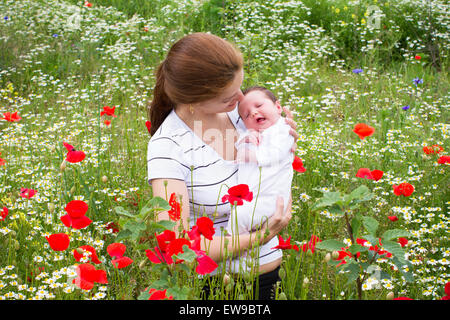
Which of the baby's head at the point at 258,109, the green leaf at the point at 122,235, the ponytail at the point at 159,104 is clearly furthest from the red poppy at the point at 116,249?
the baby's head at the point at 258,109

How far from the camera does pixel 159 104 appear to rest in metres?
2.31

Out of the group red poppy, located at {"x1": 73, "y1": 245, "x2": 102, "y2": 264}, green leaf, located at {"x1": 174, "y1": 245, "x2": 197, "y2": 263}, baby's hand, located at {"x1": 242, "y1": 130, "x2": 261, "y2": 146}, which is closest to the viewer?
green leaf, located at {"x1": 174, "y1": 245, "x2": 197, "y2": 263}

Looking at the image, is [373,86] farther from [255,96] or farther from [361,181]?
[255,96]

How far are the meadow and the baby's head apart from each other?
48cm

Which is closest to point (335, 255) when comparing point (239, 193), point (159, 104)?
point (239, 193)

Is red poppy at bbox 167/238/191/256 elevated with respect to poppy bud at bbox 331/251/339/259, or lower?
elevated

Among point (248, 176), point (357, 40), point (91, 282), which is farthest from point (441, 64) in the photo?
point (91, 282)

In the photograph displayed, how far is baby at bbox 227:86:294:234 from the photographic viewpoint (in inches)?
82.0

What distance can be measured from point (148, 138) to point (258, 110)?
152 cm

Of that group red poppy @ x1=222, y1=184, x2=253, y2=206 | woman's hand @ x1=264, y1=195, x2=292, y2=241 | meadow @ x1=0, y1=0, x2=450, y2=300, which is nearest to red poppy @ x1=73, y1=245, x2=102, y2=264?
meadow @ x1=0, y1=0, x2=450, y2=300

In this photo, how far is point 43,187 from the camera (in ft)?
8.82

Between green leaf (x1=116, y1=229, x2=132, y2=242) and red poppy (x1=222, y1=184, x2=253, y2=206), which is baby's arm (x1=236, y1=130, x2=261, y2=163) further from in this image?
green leaf (x1=116, y1=229, x2=132, y2=242)

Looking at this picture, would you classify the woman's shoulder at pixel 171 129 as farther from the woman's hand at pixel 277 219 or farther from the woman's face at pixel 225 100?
the woman's hand at pixel 277 219
